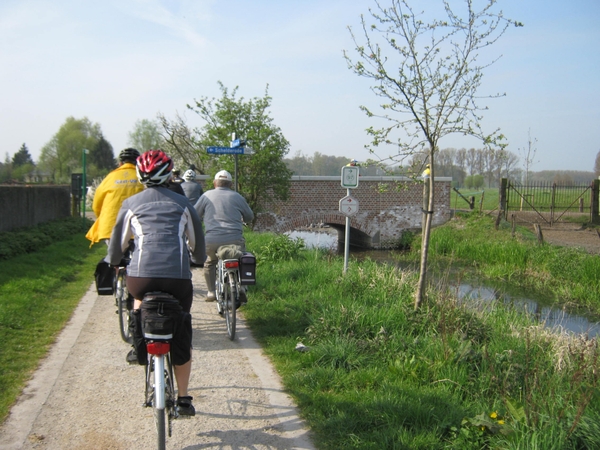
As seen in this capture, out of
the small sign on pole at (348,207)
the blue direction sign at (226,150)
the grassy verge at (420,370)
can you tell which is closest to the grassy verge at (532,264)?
the small sign on pole at (348,207)

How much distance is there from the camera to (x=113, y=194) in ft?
18.3

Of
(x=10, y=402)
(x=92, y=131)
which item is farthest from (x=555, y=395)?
(x=92, y=131)

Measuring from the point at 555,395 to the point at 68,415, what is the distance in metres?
3.49

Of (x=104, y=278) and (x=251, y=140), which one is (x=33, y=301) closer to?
(x=104, y=278)

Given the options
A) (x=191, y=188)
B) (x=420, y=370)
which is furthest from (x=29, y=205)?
(x=420, y=370)

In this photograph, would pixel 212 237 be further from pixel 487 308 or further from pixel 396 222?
pixel 396 222

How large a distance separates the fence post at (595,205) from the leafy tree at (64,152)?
184 feet

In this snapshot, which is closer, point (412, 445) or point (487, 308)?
point (412, 445)

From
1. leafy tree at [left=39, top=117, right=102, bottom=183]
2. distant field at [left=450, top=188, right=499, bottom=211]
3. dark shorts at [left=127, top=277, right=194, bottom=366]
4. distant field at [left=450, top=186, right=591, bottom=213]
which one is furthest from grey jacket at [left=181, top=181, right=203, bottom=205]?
leafy tree at [left=39, top=117, right=102, bottom=183]

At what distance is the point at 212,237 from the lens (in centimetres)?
673

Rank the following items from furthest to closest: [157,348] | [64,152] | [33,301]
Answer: [64,152]
[33,301]
[157,348]

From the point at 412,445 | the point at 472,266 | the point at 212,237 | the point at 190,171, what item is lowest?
the point at 472,266

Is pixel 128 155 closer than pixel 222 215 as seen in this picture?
Yes

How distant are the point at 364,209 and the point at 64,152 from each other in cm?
5177
